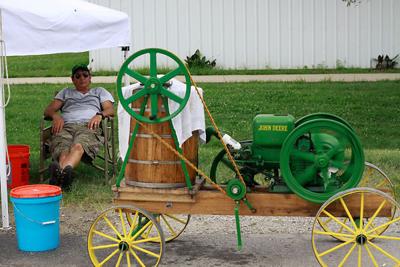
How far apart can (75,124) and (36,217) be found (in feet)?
8.71

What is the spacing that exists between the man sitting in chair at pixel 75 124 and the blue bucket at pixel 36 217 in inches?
68.5

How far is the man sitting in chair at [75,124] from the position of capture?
781 centimetres

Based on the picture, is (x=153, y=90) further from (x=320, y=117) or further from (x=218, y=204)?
(x=320, y=117)

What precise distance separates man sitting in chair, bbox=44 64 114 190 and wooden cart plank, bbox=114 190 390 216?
245 centimetres

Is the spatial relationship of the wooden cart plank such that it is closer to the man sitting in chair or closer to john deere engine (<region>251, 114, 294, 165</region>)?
john deere engine (<region>251, 114, 294, 165</region>)

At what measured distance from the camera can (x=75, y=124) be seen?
8367 millimetres

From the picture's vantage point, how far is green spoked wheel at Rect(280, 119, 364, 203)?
5.16m

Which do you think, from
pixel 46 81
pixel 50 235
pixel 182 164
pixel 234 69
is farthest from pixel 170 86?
pixel 234 69

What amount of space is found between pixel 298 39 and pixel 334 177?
13.5 metres

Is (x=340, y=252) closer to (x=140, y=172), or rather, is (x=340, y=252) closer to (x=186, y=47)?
(x=140, y=172)

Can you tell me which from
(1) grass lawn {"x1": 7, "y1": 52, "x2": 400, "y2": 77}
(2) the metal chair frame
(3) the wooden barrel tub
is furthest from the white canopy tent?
(1) grass lawn {"x1": 7, "y1": 52, "x2": 400, "y2": 77}

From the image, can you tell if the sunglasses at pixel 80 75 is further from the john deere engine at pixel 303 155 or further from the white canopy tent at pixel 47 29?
the john deere engine at pixel 303 155

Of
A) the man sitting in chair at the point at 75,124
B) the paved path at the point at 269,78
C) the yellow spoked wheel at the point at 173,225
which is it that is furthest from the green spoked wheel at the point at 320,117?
the paved path at the point at 269,78

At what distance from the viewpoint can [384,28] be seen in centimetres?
1855
